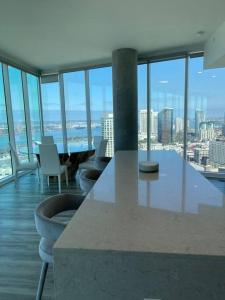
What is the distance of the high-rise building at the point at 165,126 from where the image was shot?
5711 mm

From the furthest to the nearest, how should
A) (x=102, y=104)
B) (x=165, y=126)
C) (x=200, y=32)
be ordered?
(x=102, y=104) → (x=165, y=126) → (x=200, y=32)

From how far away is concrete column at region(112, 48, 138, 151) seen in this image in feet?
16.4

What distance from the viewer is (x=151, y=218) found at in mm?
1015

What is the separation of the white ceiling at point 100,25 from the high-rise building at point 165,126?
1496mm

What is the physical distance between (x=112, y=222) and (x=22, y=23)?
12.3ft

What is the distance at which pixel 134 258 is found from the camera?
29.4 inches

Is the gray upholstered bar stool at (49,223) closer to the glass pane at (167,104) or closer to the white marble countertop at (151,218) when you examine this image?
the white marble countertop at (151,218)

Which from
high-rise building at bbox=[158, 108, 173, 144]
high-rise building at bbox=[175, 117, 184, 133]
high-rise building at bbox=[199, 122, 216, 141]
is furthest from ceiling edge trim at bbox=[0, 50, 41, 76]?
high-rise building at bbox=[199, 122, 216, 141]

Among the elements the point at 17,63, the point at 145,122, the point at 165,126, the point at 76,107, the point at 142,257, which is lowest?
the point at 142,257

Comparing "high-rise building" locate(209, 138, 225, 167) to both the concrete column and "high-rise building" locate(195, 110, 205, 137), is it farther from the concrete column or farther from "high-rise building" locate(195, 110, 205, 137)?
the concrete column

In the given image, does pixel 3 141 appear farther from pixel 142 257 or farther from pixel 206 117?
pixel 142 257

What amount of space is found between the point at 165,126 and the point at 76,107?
8.76ft

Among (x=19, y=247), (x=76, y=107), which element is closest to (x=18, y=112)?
(x=76, y=107)

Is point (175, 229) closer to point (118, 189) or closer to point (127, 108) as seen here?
point (118, 189)
